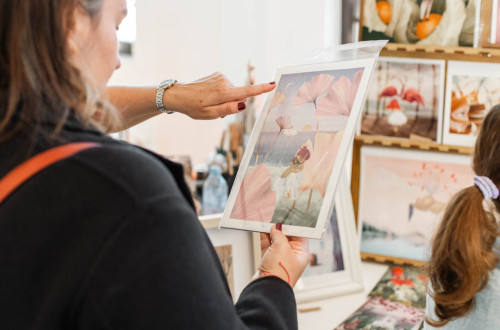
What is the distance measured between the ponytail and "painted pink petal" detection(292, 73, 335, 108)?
0.40 m

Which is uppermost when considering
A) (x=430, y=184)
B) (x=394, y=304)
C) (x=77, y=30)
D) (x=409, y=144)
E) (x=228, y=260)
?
(x=77, y=30)

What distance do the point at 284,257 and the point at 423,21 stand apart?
112 cm

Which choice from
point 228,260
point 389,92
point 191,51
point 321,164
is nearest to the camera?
point 321,164

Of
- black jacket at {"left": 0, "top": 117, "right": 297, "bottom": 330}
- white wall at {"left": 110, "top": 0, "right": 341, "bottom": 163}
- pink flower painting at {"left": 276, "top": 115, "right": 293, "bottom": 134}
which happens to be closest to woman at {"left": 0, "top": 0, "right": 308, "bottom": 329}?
black jacket at {"left": 0, "top": 117, "right": 297, "bottom": 330}

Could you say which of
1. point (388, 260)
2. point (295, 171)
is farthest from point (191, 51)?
point (295, 171)

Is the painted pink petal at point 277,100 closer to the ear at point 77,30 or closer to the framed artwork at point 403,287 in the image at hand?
the ear at point 77,30

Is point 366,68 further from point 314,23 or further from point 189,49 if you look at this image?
point 189,49

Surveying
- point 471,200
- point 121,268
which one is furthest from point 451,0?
point 121,268

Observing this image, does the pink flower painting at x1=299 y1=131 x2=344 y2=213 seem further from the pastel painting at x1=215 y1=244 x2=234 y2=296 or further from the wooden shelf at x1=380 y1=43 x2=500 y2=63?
the wooden shelf at x1=380 y1=43 x2=500 y2=63

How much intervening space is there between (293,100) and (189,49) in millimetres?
2886

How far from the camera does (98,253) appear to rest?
508 mm

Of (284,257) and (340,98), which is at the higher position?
(340,98)

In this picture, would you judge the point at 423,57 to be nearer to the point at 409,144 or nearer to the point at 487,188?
the point at 409,144

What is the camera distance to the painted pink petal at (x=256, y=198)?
0.92 meters
